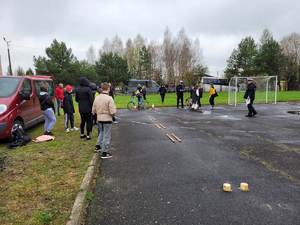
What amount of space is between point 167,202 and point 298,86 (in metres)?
65.8

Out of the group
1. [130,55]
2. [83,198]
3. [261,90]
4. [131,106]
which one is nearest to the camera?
[83,198]

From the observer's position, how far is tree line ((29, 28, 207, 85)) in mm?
53344

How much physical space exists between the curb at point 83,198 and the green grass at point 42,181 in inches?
3.3

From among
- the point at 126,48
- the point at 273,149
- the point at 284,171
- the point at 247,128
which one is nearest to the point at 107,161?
the point at 284,171

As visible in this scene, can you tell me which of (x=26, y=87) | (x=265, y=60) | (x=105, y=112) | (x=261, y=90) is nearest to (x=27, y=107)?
(x=26, y=87)

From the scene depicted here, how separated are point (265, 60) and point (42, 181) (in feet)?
183

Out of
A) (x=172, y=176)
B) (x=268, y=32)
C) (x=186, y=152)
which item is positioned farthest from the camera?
(x=268, y=32)

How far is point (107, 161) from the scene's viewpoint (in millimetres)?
6398

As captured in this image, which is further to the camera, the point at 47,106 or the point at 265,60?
the point at 265,60

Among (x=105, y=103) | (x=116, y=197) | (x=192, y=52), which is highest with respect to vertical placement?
(x=192, y=52)

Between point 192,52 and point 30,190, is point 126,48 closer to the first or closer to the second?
point 192,52

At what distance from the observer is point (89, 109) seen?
8.49 m

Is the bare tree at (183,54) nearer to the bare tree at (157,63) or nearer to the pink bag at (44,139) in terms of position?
the bare tree at (157,63)

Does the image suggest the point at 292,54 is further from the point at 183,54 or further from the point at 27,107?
the point at 27,107
